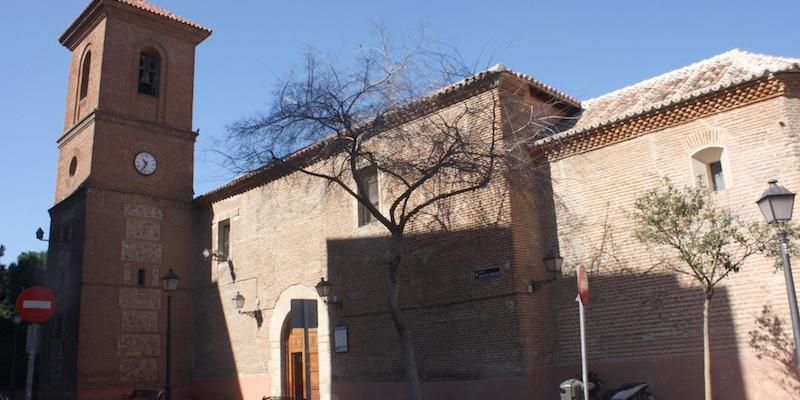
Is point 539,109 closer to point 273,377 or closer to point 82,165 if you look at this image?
point 273,377

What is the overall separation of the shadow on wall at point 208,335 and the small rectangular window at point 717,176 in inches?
486

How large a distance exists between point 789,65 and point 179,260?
16284mm

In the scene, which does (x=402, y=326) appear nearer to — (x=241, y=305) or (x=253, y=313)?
(x=253, y=313)

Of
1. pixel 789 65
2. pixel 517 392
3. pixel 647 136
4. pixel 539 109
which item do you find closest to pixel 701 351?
pixel 517 392

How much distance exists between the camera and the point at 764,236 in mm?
8828

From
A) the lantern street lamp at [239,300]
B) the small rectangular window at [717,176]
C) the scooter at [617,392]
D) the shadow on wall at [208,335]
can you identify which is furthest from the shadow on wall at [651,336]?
the shadow on wall at [208,335]

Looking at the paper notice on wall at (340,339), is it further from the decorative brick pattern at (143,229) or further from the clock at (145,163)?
the clock at (145,163)

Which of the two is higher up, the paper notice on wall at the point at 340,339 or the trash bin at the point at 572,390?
the paper notice on wall at the point at 340,339

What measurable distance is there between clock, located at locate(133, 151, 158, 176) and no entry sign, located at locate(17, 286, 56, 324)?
13.0m

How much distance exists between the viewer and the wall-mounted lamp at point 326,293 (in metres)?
13.7

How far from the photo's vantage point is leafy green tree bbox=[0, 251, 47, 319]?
88.8 ft

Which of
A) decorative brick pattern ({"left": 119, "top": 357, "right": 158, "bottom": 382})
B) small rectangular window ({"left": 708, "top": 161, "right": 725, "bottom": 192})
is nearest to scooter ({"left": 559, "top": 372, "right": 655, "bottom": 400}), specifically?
small rectangular window ({"left": 708, "top": 161, "right": 725, "bottom": 192})

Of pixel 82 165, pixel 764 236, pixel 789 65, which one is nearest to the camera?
pixel 764 236

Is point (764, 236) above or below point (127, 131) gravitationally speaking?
below
